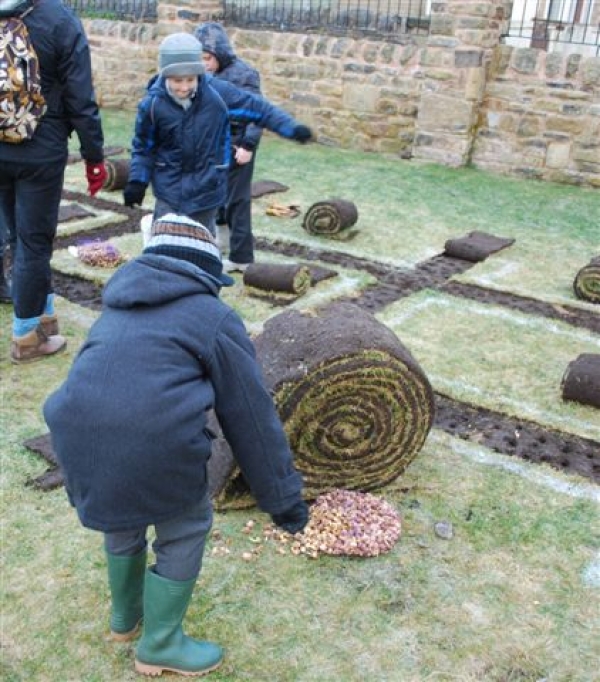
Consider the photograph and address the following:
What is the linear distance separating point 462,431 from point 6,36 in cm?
340

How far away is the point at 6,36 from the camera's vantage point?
4.48 m

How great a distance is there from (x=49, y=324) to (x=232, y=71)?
8.07ft

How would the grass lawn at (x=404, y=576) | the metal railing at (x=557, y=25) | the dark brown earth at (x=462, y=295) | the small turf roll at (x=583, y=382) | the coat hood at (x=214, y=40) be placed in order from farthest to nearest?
the metal railing at (x=557, y=25) < the coat hood at (x=214, y=40) < the small turf roll at (x=583, y=382) < the dark brown earth at (x=462, y=295) < the grass lawn at (x=404, y=576)

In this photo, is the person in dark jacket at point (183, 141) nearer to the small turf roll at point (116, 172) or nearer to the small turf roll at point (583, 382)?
the small turf roll at point (583, 382)

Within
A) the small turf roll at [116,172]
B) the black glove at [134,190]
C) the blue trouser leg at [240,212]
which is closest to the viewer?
the black glove at [134,190]

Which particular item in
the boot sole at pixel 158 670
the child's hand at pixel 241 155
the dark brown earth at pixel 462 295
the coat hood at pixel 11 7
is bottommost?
the boot sole at pixel 158 670

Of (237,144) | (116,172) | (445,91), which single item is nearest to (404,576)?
(237,144)

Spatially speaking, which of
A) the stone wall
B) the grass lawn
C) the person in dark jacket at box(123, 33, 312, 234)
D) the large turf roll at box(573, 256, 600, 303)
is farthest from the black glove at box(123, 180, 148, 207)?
the stone wall

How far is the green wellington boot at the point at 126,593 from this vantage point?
289 centimetres

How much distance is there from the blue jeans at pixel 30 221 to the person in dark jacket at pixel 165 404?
2.57 meters

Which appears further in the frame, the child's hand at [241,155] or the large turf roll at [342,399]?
the child's hand at [241,155]

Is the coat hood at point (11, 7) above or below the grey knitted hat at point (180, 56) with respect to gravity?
above

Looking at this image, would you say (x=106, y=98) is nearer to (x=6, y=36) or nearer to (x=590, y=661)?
(x=6, y=36)

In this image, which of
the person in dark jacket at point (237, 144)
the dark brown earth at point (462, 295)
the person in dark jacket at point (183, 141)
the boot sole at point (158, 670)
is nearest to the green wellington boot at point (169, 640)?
the boot sole at point (158, 670)
